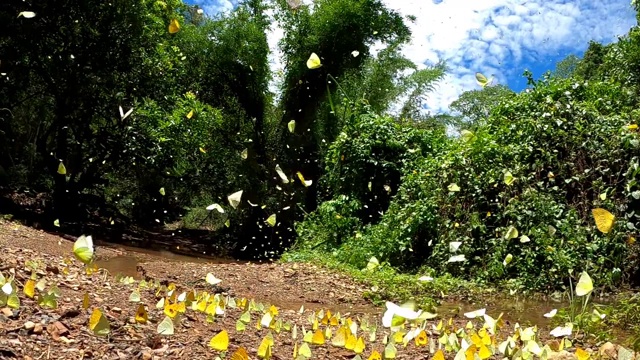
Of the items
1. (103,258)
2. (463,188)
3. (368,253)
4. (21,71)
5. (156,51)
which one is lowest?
(103,258)

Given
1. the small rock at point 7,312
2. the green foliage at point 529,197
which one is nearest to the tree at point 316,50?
the green foliage at point 529,197

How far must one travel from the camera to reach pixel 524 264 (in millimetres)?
4922

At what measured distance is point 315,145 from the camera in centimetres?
1121

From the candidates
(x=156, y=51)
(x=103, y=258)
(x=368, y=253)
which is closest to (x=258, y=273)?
(x=368, y=253)

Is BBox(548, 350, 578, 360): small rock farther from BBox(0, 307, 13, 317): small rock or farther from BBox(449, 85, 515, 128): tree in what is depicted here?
BBox(449, 85, 515, 128): tree

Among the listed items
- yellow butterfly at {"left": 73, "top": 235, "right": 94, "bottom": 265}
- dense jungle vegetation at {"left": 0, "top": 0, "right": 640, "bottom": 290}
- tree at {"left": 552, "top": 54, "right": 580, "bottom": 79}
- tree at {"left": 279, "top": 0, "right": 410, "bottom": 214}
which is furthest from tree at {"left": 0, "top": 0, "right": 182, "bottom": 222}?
tree at {"left": 552, "top": 54, "right": 580, "bottom": 79}

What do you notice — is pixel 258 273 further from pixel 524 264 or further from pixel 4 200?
pixel 4 200

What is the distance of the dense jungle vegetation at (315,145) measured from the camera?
5094 millimetres

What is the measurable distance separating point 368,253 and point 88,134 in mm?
5988

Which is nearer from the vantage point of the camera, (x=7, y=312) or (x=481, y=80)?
(x=7, y=312)

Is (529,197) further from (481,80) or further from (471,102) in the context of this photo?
(471,102)

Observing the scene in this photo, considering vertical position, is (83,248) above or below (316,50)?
below

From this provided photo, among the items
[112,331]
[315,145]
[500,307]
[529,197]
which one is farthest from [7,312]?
[315,145]

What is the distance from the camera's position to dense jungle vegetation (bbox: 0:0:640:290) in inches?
201
